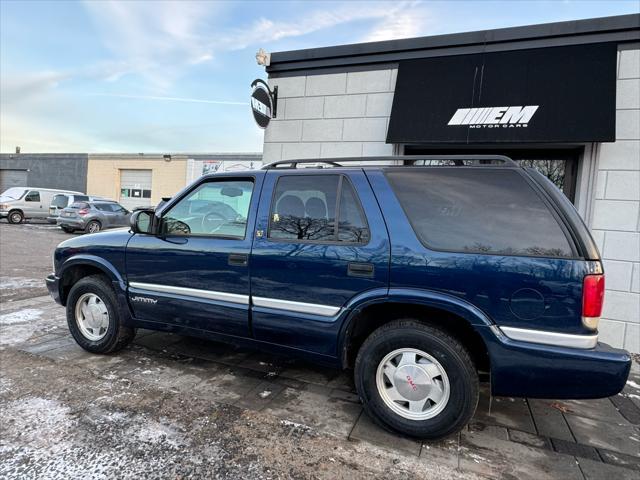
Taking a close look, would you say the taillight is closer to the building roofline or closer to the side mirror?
the side mirror

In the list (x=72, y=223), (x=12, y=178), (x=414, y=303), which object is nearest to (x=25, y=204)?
(x=72, y=223)

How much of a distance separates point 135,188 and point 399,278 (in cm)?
2798

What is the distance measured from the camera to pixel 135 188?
27.2 meters

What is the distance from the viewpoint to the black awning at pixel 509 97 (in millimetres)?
4832

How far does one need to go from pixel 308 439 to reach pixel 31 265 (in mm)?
9104

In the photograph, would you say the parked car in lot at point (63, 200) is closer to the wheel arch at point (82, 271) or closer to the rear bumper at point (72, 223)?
the rear bumper at point (72, 223)

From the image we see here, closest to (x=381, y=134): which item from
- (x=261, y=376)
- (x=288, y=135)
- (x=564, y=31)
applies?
(x=288, y=135)

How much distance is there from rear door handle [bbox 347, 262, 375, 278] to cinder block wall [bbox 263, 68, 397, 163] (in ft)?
12.1

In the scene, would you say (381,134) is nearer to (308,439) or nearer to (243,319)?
(243,319)

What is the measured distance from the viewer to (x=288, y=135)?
22.7 ft

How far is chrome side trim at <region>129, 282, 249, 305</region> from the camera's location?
3.33 meters

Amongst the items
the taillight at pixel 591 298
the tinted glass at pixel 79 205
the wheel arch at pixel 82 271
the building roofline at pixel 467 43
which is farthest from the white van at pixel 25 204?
the taillight at pixel 591 298

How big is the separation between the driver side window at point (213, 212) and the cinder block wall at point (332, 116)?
318cm

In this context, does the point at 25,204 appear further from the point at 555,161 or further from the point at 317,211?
the point at 555,161
